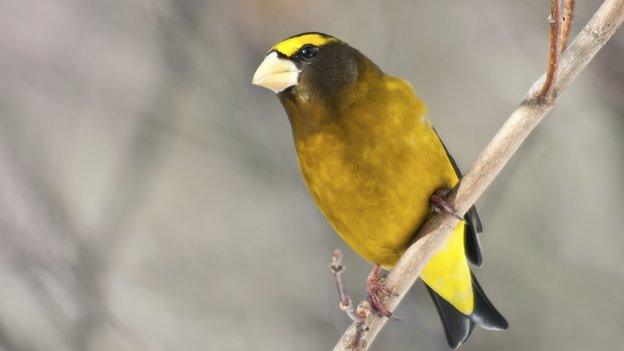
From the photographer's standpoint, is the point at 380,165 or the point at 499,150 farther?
the point at 380,165

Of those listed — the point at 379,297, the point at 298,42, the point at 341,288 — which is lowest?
the point at 341,288

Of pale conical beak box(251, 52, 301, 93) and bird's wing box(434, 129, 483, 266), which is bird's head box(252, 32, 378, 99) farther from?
bird's wing box(434, 129, 483, 266)

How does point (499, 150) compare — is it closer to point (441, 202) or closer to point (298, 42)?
point (441, 202)

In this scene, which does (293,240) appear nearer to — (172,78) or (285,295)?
(285,295)

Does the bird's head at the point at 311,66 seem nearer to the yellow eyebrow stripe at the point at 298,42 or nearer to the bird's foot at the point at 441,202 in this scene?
the yellow eyebrow stripe at the point at 298,42

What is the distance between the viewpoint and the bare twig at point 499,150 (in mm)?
1264

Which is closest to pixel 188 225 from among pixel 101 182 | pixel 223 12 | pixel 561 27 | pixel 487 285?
pixel 101 182

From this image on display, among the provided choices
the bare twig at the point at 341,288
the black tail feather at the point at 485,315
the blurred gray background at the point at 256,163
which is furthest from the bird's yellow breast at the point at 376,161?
the blurred gray background at the point at 256,163

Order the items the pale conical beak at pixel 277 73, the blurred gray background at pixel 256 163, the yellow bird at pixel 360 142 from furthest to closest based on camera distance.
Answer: the blurred gray background at pixel 256 163 < the yellow bird at pixel 360 142 < the pale conical beak at pixel 277 73

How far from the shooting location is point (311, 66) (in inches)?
62.3

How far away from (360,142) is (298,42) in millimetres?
228

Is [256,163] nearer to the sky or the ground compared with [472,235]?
nearer to the sky

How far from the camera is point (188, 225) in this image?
3.04m

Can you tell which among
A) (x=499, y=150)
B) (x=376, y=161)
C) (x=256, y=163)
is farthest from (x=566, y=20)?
(x=256, y=163)
